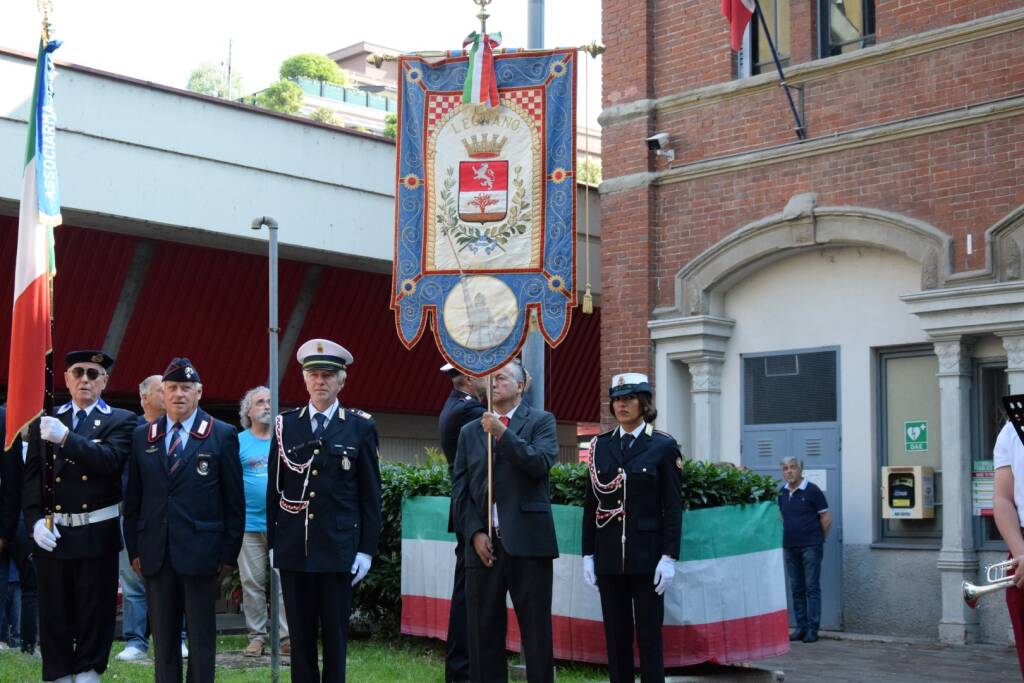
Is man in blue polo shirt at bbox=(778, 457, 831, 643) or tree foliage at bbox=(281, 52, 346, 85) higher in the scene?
tree foliage at bbox=(281, 52, 346, 85)

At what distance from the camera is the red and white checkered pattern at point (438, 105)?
8914 mm

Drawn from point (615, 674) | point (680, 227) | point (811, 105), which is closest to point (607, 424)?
point (680, 227)

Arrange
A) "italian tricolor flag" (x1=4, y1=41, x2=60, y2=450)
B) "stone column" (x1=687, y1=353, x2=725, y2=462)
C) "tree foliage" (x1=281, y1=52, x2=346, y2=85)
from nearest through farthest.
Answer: "italian tricolor flag" (x1=4, y1=41, x2=60, y2=450), "stone column" (x1=687, y1=353, x2=725, y2=462), "tree foliage" (x1=281, y1=52, x2=346, y2=85)

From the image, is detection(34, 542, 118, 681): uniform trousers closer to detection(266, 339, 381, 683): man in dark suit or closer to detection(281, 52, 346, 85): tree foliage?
detection(266, 339, 381, 683): man in dark suit

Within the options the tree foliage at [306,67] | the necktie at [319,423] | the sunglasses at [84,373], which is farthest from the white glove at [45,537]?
the tree foliage at [306,67]

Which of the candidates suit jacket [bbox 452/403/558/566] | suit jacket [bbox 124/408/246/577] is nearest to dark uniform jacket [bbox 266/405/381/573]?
suit jacket [bbox 124/408/246/577]

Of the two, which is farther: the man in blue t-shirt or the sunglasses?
the man in blue t-shirt

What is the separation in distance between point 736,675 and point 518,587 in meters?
2.50

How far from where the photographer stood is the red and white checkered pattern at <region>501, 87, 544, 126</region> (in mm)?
8727

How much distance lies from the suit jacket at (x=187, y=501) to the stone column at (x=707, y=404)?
836cm

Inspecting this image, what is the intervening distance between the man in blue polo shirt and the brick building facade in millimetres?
682

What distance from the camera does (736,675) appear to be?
30.8 feet

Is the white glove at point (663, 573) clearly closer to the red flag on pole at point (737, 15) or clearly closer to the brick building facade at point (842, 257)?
the brick building facade at point (842, 257)

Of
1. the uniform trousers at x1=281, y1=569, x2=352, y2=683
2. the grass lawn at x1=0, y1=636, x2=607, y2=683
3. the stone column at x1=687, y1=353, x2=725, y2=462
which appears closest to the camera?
the uniform trousers at x1=281, y1=569, x2=352, y2=683
